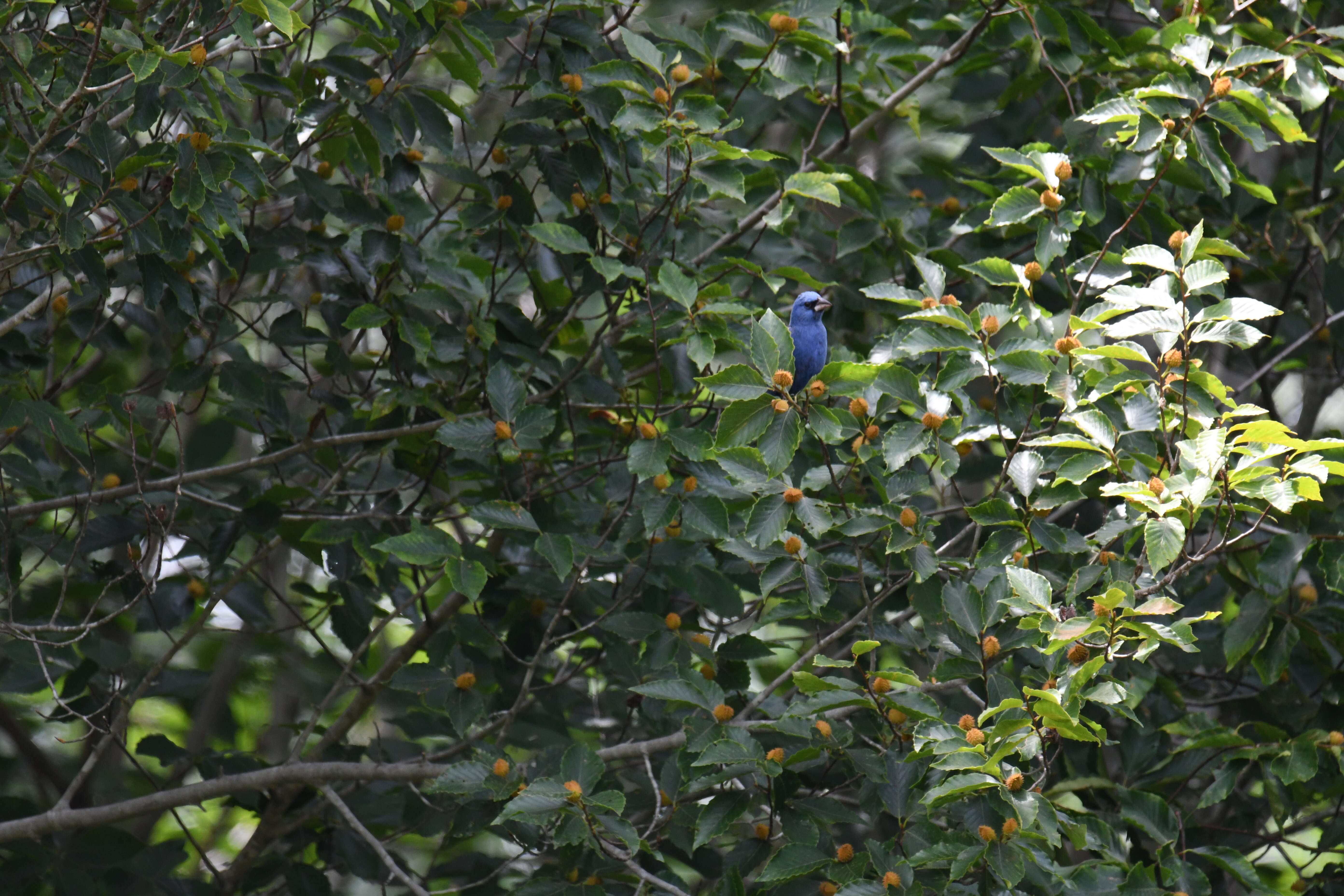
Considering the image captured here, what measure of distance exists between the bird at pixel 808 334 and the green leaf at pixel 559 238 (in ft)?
2.92

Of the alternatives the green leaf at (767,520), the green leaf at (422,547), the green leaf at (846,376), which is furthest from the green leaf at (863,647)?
the green leaf at (422,547)

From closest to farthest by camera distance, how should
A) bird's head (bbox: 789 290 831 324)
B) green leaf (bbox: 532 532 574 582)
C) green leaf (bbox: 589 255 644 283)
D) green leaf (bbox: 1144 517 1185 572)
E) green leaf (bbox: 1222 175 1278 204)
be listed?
green leaf (bbox: 1144 517 1185 572), green leaf (bbox: 532 532 574 582), green leaf (bbox: 589 255 644 283), green leaf (bbox: 1222 175 1278 204), bird's head (bbox: 789 290 831 324)

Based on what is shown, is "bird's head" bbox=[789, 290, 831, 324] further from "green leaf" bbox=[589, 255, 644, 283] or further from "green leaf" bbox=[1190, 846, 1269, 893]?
"green leaf" bbox=[1190, 846, 1269, 893]

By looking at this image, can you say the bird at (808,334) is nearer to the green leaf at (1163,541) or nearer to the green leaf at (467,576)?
the green leaf at (467,576)

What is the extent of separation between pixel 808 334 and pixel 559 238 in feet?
3.36

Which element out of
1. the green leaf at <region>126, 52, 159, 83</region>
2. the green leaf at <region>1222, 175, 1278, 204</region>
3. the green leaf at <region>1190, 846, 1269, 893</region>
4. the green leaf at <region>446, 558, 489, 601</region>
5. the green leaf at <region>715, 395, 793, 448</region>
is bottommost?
the green leaf at <region>1190, 846, 1269, 893</region>

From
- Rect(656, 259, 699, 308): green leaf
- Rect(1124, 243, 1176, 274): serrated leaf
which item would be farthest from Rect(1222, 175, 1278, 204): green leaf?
Rect(656, 259, 699, 308): green leaf

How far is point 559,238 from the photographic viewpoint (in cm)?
287

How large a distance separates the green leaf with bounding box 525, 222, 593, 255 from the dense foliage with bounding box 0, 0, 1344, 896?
17 millimetres

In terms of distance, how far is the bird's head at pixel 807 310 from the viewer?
3.56m

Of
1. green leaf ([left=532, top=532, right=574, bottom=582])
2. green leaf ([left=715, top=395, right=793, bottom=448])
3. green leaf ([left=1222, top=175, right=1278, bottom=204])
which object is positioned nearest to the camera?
green leaf ([left=715, top=395, right=793, bottom=448])

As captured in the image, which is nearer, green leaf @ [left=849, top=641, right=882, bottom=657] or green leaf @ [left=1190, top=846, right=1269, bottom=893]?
green leaf @ [left=849, top=641, right=882, bottom=657]

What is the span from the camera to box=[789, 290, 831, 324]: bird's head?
3.56 meters

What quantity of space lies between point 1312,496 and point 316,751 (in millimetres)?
2465
